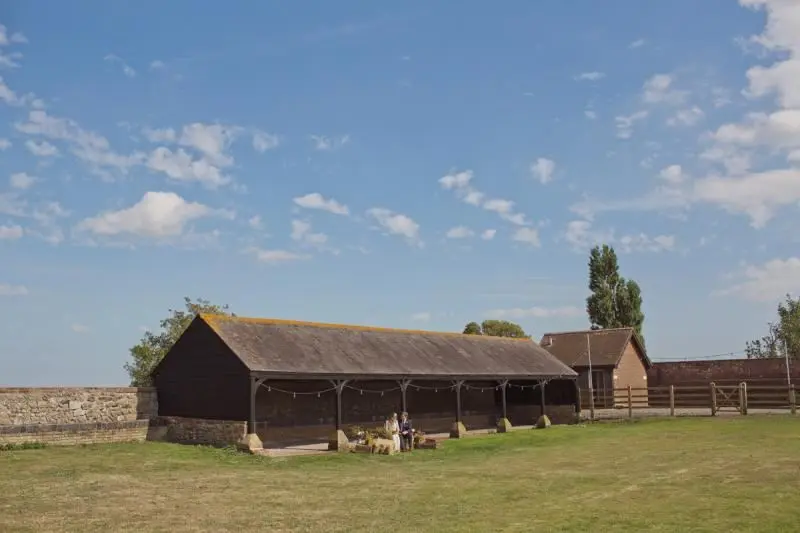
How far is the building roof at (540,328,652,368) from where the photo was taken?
45031mm

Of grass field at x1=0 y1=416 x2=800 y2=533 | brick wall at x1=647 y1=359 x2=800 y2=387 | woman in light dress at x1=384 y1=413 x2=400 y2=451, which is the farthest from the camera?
brick wall at x1=647 y1=359 x2=800 y2=387

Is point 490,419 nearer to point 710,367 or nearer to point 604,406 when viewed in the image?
point 604,406

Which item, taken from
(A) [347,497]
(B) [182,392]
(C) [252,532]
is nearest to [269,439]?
(B) [182,392]

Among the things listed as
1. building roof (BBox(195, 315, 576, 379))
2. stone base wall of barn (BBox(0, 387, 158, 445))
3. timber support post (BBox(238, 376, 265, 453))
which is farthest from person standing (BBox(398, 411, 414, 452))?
stone base wall of barn (BBox(0, 387, 158, 445))

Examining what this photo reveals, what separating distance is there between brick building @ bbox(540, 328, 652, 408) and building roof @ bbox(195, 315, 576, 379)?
8.21m

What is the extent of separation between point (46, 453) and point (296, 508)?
1162 centimetres

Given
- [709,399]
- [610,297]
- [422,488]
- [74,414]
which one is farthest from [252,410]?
[610,297]

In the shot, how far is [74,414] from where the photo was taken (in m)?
24.7

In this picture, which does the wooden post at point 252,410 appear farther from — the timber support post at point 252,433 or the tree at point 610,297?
the tree at point 610,297

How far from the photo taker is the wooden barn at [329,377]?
80.2 ft

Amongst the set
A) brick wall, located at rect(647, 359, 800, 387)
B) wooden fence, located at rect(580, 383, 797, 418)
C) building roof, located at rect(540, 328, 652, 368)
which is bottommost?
wooden fence, located at rect(580, 383, 797, 418)

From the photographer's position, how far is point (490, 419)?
35469 mm

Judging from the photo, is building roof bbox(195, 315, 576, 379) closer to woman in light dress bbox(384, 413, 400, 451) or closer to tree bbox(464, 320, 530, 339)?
woman in light dress bbox(384, 413, 400, 451)

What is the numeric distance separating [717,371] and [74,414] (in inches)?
1474
